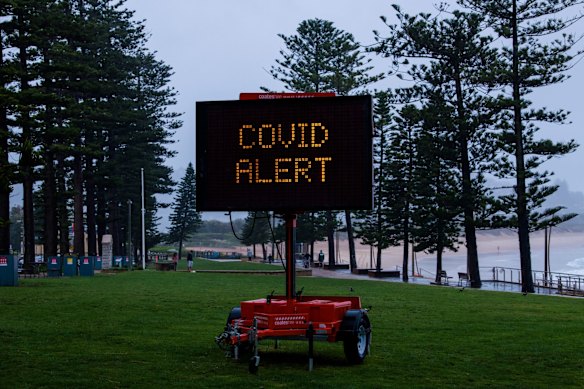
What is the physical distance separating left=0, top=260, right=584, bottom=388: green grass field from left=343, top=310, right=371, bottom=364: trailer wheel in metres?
0.19

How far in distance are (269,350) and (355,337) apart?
2.23 meters

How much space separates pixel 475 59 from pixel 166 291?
25.9 metres

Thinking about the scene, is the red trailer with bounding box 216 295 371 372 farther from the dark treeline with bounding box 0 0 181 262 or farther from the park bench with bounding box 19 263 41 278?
the park bench with bounding box 19 263 41 278

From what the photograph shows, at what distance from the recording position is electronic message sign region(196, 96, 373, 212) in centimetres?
1216

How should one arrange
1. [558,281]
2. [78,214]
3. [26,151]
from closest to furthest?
1. [26,151]
2. [558,281]
3. [78,214]

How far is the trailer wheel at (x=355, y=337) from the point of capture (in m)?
11.9

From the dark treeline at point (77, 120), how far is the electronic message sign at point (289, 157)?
13349 mm

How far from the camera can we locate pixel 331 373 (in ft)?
37.3

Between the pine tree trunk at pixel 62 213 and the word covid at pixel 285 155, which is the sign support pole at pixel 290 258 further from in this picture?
the pine tree trunk at pixel 62 213

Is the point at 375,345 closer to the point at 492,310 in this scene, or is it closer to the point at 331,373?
the point at 331,373

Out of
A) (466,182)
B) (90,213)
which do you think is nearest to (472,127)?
(466,182)

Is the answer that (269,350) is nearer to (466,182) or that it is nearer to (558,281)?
(558,281)

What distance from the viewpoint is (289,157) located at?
40.3ft

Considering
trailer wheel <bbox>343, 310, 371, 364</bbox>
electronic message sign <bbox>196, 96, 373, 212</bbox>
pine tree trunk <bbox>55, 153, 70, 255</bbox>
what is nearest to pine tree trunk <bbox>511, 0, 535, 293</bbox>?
trailer wheel <bbox>343, 310, 371, 364</bbox>
